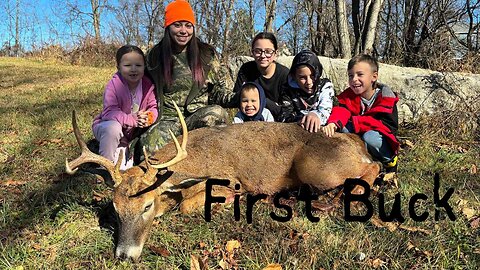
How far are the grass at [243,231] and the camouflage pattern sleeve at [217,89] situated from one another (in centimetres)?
194

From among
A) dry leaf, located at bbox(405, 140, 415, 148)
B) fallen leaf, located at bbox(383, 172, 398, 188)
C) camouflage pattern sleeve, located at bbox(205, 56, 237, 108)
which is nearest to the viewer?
fallen leaf, located at bbox(383, 172, 398, 188)

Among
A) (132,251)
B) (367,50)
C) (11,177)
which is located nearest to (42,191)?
(11,177)

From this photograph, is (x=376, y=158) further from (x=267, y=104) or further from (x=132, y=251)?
(x=132, y=251)

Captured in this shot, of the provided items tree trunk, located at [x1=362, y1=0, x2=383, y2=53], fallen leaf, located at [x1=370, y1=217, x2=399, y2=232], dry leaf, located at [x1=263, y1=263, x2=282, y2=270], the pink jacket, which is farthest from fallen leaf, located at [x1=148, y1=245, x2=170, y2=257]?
tree trunk, located at [x1=362, y1=0, x2=383, y2=53]

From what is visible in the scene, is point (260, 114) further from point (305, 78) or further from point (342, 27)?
point (342, 27)

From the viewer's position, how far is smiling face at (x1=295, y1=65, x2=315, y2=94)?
4664 millimetres

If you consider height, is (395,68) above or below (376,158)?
above

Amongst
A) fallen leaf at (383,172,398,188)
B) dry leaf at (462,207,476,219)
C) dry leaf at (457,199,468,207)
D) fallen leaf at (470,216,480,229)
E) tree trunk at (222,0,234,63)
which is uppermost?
tree trunk at (222,0,234,63)

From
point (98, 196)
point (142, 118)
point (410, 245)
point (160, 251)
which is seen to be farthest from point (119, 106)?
point (410, 245)

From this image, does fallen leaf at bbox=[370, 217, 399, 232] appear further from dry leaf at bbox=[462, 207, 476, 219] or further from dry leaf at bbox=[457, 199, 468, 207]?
dry leaf at bbox=[457, 199, 468, 207]

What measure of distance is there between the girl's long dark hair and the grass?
150cm

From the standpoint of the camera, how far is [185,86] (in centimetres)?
516

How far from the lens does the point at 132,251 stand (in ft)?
9.73

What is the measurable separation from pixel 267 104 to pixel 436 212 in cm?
229
